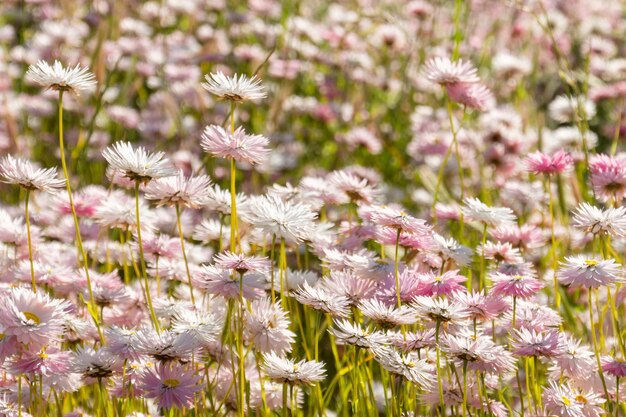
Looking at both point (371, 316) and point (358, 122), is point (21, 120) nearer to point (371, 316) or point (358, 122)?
point (358, 122)

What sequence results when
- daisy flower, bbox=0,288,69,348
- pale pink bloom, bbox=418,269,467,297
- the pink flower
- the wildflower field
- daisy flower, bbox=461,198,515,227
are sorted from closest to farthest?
daisy flower, bbox=0,288,69,348
the wildflower field
pale pink bloom, bbox=418,269,467,297
daisy flower, bbox=461,198,515,227
the pink flower

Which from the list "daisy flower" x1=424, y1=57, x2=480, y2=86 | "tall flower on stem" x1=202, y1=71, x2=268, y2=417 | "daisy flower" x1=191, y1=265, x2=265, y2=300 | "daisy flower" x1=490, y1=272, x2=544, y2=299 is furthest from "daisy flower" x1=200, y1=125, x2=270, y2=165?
"daisy flower" x1=424, y1=57, x2=480, y2=86

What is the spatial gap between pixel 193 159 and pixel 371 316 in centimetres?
159

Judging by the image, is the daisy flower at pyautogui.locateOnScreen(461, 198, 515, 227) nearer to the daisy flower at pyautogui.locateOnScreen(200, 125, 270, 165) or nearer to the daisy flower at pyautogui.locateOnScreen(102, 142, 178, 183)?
the daisy flower at pyautogui.locateOnScreen(200, 125, 270, 165)

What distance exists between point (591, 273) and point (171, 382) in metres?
0.58

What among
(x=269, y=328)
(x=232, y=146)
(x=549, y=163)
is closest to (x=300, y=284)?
(x=269, y=328)

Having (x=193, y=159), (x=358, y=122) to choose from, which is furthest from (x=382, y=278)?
(x=358, y=122)

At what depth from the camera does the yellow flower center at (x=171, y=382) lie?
125cm

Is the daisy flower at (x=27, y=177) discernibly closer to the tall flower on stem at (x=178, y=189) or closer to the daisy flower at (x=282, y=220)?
the tall flower on stem at (x=178, y=189)

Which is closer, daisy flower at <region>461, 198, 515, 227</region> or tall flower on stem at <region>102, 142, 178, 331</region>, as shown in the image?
tall flower on stem at <region>102, 142, 178, 331</region>

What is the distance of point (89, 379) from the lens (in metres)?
1.32

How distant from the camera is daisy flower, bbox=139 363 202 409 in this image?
1.24 metres

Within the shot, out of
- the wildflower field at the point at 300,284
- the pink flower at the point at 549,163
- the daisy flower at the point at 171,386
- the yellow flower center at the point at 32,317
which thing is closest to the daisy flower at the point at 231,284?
the wildflower field at the point at 300,284

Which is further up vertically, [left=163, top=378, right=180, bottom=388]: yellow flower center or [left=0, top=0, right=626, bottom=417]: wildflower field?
[left=0, top=0, right=626, bottom=417]: wildflower field
